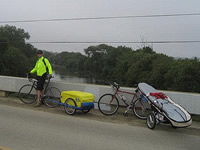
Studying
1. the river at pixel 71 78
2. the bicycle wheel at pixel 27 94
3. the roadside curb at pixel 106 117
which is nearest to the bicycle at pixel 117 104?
the roadside curb at pixel 106 117

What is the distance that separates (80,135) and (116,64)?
8.94m

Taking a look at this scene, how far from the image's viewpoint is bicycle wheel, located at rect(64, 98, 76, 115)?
21.1 ft

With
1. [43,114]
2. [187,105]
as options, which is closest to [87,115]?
[43,114]

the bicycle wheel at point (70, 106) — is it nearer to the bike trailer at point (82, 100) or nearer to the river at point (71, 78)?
the bike trailer at point (82, 100)

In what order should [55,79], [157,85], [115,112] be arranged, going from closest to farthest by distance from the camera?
[115,112] → [55,79] → [157,85]

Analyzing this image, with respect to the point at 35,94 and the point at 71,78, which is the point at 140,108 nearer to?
the point at 71,78

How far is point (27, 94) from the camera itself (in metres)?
7.98

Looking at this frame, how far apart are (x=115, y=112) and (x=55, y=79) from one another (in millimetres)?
2995

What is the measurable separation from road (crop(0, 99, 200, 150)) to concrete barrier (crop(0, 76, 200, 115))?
0.95 metres

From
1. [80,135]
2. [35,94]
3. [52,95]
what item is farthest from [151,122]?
[35,94]

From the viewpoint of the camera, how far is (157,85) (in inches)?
1523

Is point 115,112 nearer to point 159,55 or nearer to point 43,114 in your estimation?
point 43,114

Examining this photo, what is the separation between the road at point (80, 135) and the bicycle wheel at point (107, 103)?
938 millimetres

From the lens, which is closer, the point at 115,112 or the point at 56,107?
the point at 115,112
